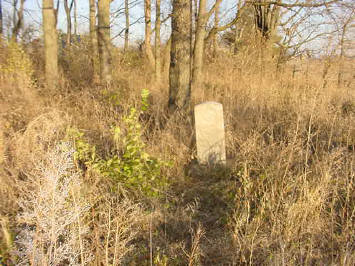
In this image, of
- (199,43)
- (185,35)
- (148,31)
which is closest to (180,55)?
(185,35)

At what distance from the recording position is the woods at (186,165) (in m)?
1.74

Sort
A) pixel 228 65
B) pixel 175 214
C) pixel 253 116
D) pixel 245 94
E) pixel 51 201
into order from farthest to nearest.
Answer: pixel 228 65
pixel 245 94
pixel 253 116
pixel 175 214
pixel 51 201

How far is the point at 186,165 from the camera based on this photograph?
131 inches

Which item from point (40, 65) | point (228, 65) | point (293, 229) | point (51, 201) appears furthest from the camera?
point (40, 65)

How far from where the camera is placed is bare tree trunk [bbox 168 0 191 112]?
413cm

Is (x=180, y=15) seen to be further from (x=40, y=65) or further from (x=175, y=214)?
(x=40, y=65)

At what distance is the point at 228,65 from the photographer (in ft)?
22.3

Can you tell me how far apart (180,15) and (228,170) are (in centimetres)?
274

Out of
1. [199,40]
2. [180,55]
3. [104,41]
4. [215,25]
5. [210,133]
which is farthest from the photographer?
[215,25]

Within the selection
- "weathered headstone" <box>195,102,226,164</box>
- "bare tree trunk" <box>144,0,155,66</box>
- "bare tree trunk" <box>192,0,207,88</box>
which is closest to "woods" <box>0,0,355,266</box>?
"weathered headstone" <box>195,102,226,164</box>

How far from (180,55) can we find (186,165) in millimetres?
2011

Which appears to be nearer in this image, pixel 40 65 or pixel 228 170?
pixel 228 170

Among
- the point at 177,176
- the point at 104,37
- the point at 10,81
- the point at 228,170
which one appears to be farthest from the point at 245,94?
the point at 10,81

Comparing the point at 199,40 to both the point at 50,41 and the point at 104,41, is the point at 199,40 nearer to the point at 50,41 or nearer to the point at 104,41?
the point at 104,41
